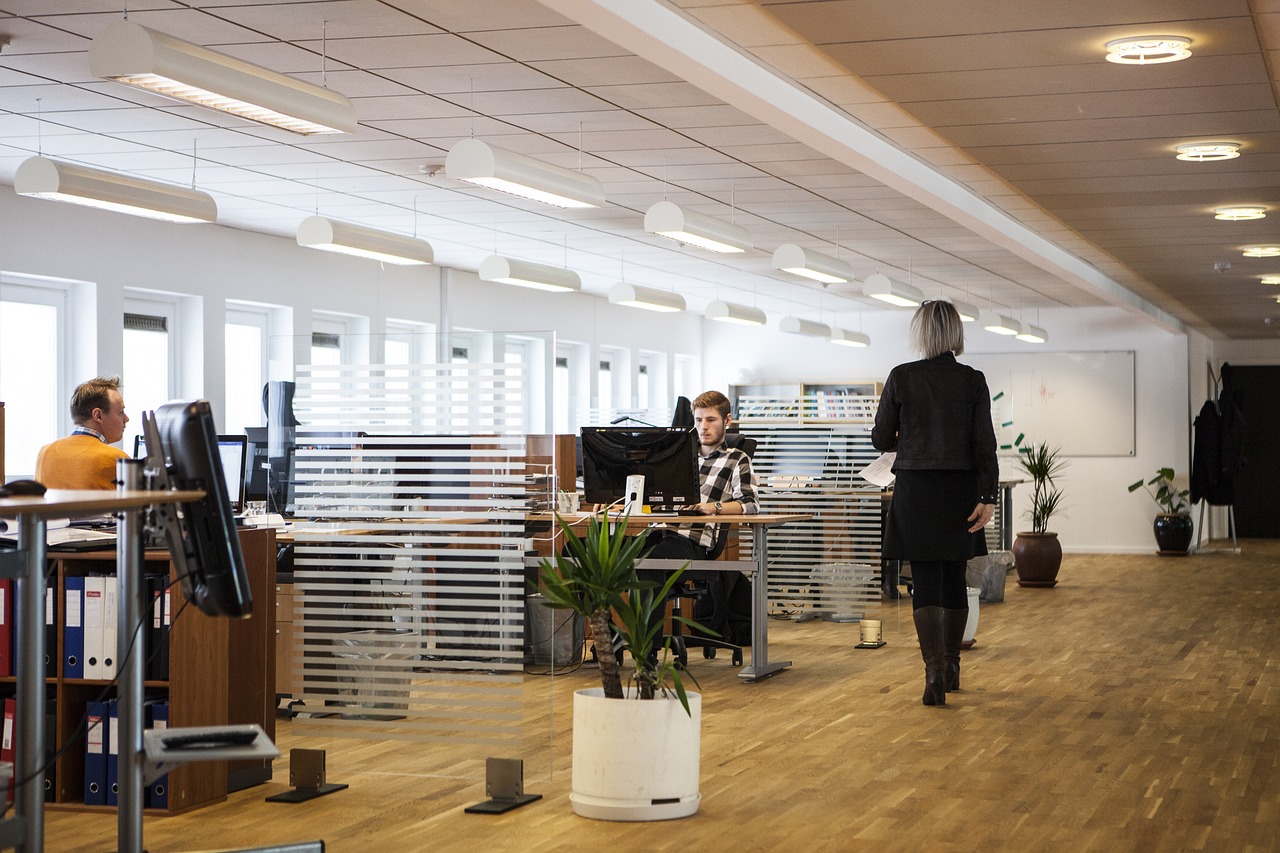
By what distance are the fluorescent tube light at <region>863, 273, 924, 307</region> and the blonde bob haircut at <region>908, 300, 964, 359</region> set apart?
4.32 meters

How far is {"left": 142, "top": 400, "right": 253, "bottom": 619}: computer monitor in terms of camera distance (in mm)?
2971

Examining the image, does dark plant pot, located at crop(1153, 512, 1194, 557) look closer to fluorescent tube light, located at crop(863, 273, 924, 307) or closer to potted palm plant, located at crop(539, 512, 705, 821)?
fluorescent tube light, located at crop(863, 273, 924, 307)

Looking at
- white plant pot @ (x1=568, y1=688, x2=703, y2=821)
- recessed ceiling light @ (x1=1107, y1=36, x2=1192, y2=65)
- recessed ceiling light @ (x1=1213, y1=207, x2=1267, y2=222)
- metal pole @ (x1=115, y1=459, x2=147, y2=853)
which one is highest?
recessed ceiling light @ (x1=1107, y1=36, x2=1192, y2=65)

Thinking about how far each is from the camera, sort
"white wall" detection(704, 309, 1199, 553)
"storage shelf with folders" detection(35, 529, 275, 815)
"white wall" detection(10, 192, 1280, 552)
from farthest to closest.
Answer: "white wall" detection(704, 309, 1199, 553), "white wall" detection(10, 192, 1280, 552), "storage shelf with folders" detection(35, 529, 275, 815)

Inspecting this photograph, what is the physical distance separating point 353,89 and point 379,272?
18.5 feet

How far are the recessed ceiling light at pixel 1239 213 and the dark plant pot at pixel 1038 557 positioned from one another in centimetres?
348

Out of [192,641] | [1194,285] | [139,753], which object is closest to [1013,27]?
[192,641]

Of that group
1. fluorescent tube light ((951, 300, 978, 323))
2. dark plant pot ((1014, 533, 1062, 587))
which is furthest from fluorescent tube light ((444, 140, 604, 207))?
fluorescent tube light ((951, 300, 978, 323))

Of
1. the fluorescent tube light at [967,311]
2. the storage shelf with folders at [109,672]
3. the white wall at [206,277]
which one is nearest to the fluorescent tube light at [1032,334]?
the fluorescent tube light at [967,311]

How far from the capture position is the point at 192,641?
13.7 feet

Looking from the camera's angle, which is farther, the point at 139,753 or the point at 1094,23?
the point at 1094,23

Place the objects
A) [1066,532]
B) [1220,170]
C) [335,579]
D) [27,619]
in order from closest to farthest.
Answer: [27,619] → [335,579] → [1220,170] → [1066,532]

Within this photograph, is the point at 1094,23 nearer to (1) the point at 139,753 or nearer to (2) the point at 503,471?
(2) the point at 503,471

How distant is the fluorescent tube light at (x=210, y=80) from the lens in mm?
4223
